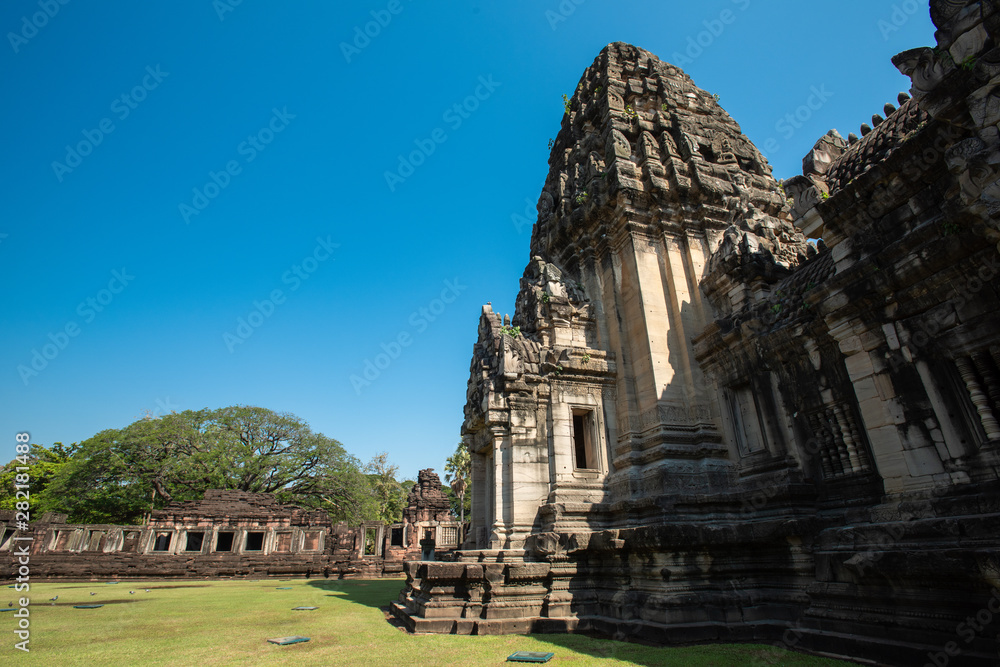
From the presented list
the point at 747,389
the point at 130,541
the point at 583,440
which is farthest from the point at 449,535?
the point at 747,389

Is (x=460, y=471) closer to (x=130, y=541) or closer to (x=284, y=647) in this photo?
(x=130, y=541)

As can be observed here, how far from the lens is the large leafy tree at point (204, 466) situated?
3653cm

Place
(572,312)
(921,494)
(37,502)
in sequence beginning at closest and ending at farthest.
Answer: (921,494) → (572,312) → (37,502)

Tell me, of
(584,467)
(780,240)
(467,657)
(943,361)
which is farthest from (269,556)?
(943,361)

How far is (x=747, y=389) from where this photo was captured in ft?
31.1

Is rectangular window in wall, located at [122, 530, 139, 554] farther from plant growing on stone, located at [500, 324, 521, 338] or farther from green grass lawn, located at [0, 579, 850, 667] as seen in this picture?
plant growing on stone, located at [500, 324, 521, 338]

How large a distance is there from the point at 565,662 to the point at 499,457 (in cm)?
539

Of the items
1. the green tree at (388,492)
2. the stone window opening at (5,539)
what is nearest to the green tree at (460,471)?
the green tree at (388,492)

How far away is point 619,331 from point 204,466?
36.5m

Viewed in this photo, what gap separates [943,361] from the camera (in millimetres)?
5547

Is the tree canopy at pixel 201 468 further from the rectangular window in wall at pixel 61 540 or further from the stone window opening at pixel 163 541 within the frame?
the rectangular window in wall at pixel 61 540

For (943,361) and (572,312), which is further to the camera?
(572,312)

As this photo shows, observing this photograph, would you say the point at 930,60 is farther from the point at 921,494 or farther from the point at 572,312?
the point at 572,312

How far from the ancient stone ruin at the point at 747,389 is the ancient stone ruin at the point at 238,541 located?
55.8ft
